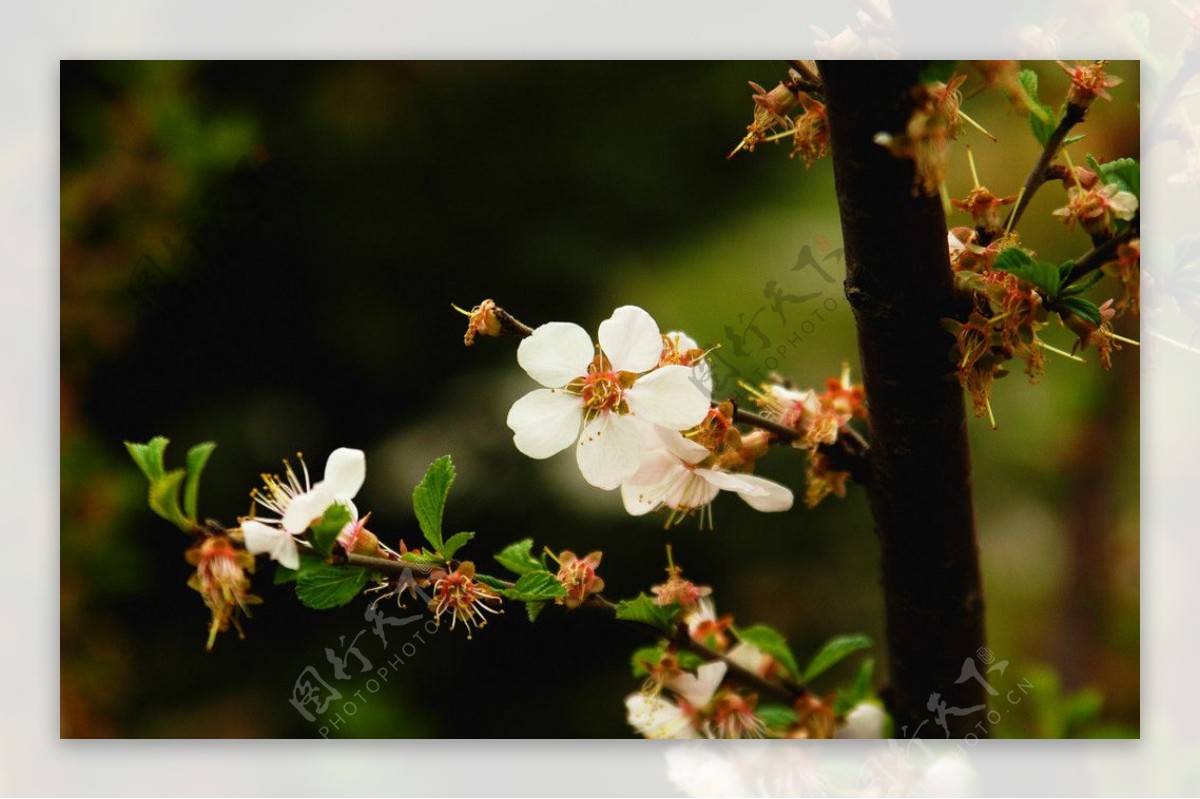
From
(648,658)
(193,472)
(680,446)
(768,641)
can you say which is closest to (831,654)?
(768,641)

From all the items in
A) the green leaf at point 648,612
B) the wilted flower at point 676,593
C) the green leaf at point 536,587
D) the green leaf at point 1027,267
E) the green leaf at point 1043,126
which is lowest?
the green leaf at point 648,612

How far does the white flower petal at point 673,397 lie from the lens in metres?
0.96

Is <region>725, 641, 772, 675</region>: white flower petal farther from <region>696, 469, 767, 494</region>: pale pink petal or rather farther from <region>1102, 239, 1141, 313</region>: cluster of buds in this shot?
<region>1102, 239, 1141, 313</region>: cluster of buds

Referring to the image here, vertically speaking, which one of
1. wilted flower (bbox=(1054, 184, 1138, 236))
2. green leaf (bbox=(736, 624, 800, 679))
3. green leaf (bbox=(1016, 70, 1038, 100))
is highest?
green leaf (bbox=(1016, 70, 1038, 100))

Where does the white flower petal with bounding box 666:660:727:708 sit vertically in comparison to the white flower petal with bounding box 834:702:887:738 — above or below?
above

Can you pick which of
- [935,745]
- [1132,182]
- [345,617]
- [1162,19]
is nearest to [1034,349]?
[1132,182]

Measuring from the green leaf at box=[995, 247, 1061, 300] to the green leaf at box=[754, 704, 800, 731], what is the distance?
50 centimetres

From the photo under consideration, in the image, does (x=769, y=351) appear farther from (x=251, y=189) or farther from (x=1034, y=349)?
(x=251, y=189)

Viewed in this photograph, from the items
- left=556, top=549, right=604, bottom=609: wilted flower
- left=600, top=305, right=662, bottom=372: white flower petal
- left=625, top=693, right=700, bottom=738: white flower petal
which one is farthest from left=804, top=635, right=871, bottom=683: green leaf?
left=600, top=305, right=662, bottom=372: white flower petal

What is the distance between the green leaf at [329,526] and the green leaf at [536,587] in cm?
15

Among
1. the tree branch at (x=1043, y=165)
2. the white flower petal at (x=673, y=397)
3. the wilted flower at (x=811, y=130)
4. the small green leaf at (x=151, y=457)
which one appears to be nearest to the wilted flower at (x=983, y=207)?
the tree branch at (x=1043, y=165)

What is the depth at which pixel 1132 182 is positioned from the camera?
0.96 meters

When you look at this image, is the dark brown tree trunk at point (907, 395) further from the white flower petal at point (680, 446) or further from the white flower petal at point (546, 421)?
the white flower petal at point (546, 421)

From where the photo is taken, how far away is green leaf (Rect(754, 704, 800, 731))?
1158mm
